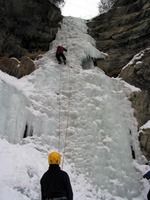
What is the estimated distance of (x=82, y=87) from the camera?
12.8 meters

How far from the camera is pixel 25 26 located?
16734 mm

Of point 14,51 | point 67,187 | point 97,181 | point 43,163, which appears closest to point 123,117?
point 97,181

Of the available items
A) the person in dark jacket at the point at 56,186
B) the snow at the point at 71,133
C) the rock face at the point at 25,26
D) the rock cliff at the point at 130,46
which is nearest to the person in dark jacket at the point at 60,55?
the snow at the point at 71,133

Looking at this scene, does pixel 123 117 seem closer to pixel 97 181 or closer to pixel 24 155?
pixel 97 181

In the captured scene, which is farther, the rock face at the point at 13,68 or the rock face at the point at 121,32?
the rock face at the point at 121,32

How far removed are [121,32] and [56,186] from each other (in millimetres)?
13287

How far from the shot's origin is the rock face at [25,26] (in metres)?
15.5

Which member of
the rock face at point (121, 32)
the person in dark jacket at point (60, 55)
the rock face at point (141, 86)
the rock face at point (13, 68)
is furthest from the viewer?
the rock face at point (121, 32)

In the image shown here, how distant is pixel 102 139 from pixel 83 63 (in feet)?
17.8

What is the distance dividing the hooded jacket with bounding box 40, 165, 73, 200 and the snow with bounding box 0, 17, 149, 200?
2.19 m

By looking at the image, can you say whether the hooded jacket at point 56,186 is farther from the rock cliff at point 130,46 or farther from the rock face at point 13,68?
the rock face at point 13,68

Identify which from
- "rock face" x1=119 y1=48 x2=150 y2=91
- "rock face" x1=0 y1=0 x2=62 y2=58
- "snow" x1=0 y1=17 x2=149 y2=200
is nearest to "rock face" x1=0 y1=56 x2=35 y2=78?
"snow" x1=0 y1=17 x2=149 y2=200

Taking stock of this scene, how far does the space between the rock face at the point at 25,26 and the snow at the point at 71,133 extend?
7.16 ft

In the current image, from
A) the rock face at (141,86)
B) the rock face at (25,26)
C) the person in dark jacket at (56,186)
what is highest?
the rock face at (25,26)
